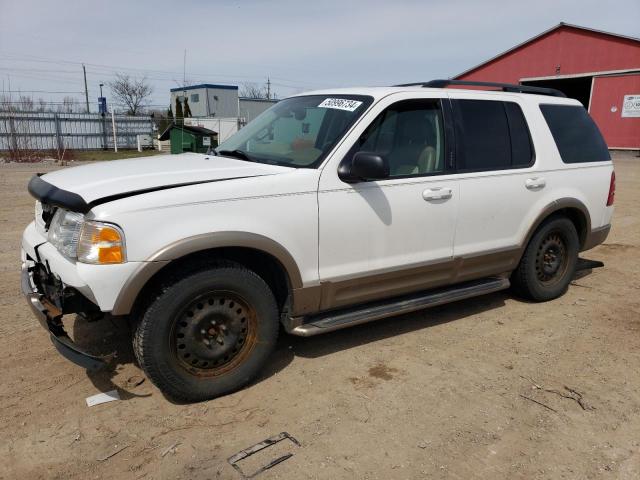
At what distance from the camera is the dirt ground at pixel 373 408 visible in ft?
9.02

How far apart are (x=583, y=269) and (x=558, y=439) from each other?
11.8ft

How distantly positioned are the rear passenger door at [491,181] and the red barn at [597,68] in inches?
822

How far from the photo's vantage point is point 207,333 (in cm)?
326

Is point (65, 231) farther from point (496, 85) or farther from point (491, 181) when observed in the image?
point (496, 85)

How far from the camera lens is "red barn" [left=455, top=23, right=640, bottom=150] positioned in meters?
21.8

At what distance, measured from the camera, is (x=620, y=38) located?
2161cm

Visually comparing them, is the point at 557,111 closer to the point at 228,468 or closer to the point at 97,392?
the point at 228,468

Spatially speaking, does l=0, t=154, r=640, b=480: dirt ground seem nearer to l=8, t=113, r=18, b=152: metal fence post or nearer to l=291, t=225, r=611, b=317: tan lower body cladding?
l=291, t=225, r=611, b=317: tan lower body cladding

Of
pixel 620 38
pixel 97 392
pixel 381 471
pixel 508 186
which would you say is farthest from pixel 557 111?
pixel 620 38

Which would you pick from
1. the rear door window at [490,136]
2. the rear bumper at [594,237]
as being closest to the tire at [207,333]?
the rear door window at [490,136]

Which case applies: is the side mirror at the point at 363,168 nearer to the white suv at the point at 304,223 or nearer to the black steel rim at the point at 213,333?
the white suv at the point at 304,223

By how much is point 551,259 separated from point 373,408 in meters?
2.88

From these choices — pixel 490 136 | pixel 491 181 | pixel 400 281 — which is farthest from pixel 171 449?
pixel 490 136

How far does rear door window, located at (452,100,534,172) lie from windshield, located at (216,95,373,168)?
3.06 ft
